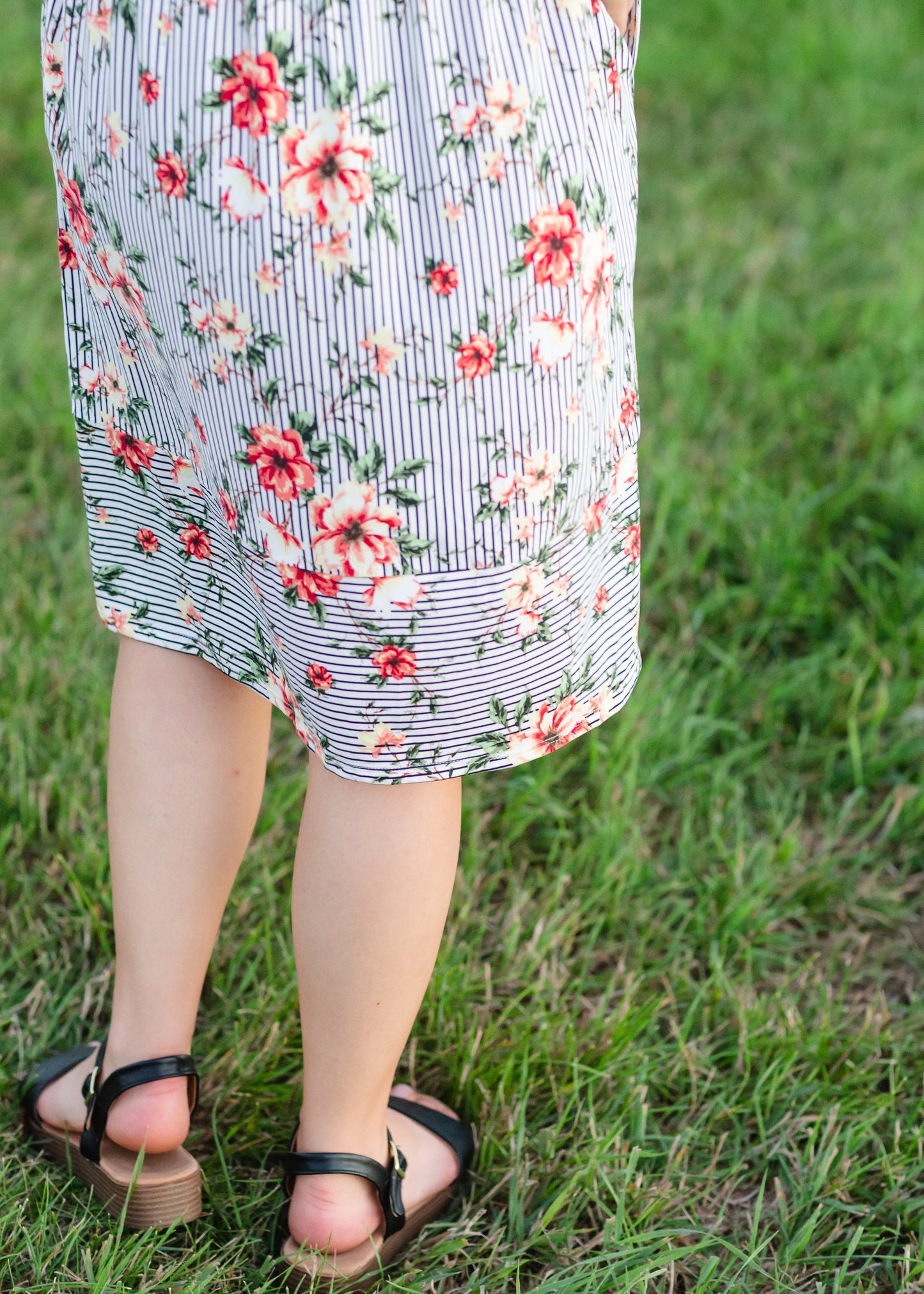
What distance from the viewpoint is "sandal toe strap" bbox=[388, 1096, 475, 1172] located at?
1.26m

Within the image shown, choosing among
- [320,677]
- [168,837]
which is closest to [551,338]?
[320,677]

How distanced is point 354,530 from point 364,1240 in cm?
70

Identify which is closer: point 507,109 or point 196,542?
point 507,109

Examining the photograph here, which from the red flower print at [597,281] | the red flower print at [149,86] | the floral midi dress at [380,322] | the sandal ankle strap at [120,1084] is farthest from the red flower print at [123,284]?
the sandal ankle strap at [120,1084]

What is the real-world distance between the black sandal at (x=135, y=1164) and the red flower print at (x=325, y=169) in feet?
2.62

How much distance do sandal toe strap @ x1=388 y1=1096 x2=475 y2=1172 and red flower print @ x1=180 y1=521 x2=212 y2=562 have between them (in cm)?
64

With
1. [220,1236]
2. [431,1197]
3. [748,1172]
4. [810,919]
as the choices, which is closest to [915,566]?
[810,919]

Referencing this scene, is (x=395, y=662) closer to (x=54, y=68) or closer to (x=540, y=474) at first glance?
(x=540, y=474)

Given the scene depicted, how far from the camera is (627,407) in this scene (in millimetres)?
978

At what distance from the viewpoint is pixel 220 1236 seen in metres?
1.19

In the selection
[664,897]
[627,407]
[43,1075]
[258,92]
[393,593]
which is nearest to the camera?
[258,92]

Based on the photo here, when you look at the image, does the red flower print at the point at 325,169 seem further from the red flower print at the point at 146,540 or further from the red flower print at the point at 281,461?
the red flower print at the point at 146,540

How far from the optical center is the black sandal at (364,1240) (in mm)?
1105

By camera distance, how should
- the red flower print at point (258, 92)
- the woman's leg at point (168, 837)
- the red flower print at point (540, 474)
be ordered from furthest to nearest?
the woman's leg at point (168, 837), the red flower print at point (540, 474), the red flower print at point (258, 92)
